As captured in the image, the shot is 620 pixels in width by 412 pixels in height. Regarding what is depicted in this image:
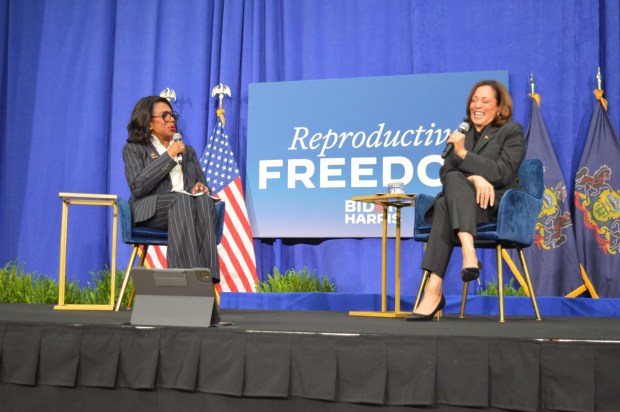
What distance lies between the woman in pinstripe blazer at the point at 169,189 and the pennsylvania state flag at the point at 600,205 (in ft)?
8.51

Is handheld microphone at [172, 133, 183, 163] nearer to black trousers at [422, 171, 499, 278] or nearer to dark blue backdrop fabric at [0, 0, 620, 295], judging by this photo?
black trousers at [422, 171, 499, 278]

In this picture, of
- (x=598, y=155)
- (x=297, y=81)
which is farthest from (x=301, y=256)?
(x=598, y=155)

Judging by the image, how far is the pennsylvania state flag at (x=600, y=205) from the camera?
15.7ft

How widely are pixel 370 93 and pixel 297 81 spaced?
0.56 metres

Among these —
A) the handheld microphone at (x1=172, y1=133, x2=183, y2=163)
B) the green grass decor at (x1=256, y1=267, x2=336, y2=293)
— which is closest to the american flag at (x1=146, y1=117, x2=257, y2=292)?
the green grass decor at (x1=256, y1=267, x2=336, y2=293)

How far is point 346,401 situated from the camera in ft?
6.64

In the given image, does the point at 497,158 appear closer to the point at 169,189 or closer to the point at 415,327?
the point at 415,327

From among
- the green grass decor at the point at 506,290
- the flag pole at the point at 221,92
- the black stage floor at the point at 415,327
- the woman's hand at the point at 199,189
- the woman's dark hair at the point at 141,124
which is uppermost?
the flag pole at the point at 221,92

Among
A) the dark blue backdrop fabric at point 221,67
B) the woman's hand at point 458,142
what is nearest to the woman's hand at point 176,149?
the woman's hand at point 458,142

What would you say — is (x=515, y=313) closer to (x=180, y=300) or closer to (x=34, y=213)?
(x=180, y=300)

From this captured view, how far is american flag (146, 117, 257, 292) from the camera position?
5.32 m

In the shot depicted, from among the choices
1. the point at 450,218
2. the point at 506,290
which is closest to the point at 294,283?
the point at 506,290

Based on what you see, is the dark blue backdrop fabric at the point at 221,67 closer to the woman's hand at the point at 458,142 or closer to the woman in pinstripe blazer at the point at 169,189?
the woman in pinstripe blazer at the point at 169,189

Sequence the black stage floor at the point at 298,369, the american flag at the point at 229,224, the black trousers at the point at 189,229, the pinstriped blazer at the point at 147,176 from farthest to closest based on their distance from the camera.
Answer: the american flag at the point at 229,224 → the pinstriped blazer at the point at 147,176 → the black trousers at the point at 189,229 → the black stage floor at the point at 298,369
